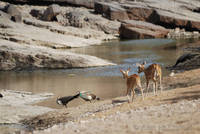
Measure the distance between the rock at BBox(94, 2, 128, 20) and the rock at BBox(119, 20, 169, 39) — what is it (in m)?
5.17

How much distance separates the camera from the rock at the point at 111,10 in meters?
63.8

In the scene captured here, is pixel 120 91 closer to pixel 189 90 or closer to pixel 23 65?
pixel 189 90

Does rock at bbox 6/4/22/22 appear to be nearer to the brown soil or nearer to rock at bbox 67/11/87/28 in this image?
rock at bbox 67/11/87/28

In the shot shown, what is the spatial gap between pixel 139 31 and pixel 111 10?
10.4 m

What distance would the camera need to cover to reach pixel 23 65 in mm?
27672

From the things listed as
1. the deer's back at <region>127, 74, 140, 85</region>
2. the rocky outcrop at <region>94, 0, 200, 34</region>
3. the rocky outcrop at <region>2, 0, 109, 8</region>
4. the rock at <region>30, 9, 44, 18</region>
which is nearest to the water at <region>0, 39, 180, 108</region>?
the deer's back at <region>127, 74, 140, 85</region>

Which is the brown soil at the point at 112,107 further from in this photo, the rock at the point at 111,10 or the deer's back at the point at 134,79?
the rock at the point at 111,10

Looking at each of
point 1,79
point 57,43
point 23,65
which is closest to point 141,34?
point 57,43

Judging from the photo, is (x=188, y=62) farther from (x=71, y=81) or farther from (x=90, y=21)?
(x=90, y=21)

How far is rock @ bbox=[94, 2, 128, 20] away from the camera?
63.8 metres

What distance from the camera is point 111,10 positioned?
63938mm

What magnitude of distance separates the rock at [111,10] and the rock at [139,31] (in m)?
5.17

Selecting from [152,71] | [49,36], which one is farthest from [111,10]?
[152,71]

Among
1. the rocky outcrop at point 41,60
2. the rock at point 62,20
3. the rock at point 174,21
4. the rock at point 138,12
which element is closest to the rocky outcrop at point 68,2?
the rock at point 138,12
